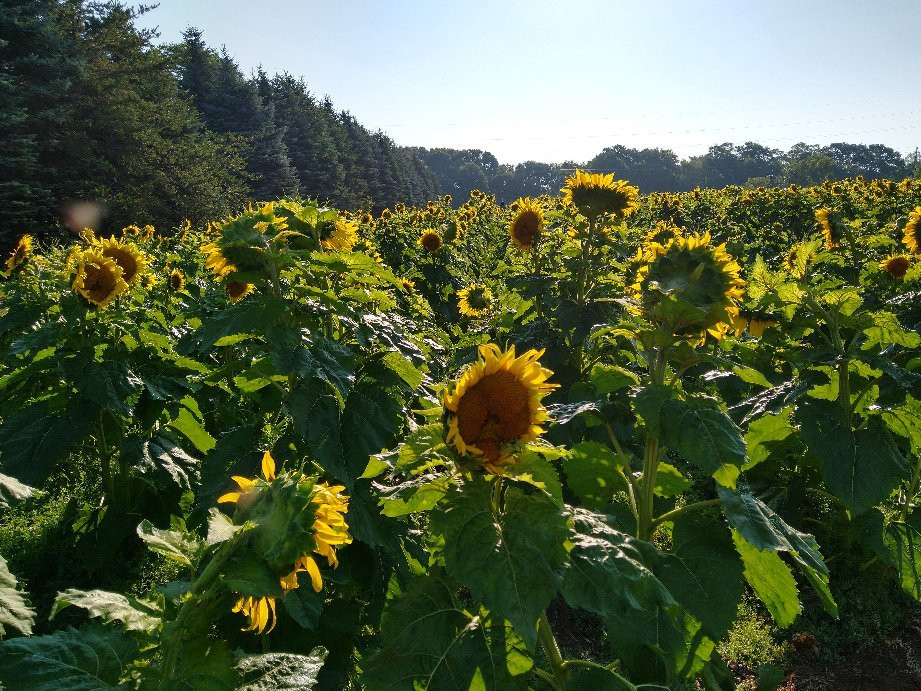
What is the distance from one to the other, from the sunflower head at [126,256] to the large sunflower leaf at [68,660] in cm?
334

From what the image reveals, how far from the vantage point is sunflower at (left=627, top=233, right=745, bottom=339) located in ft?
5.94

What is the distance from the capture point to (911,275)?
3676mm

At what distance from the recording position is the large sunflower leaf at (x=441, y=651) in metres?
1.31

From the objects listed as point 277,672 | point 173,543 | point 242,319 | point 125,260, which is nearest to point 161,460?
point 125,260

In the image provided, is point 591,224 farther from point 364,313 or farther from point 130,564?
point 130,564

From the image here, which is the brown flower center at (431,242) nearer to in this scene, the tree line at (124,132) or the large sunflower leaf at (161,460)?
the large sunflower leaf at (161,460)

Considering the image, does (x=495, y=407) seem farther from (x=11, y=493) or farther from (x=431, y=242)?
(x=431, y=242)

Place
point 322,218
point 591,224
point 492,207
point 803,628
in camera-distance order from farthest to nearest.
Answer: point 492,207 < point 591,224 < point 803,628 < point 322,218

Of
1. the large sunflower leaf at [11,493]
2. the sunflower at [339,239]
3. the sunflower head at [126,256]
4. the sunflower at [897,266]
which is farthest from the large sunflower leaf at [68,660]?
the sunflower at [897,266]

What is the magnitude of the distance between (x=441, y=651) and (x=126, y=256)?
3.60 m

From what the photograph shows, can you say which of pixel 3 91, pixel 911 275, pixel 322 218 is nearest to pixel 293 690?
pixel 322 218

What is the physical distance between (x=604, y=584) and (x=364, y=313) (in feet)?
4.55

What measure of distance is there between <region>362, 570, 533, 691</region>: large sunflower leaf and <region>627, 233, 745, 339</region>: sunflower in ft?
3.38

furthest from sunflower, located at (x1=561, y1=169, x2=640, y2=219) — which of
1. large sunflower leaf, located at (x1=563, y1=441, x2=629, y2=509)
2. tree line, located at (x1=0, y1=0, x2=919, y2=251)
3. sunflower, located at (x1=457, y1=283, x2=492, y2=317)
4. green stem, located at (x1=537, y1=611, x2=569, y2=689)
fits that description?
tree line, located at (x1=0, y1=0, x2=919, y2=251)
